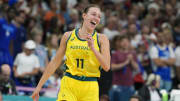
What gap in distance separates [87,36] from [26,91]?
6029 millimetres

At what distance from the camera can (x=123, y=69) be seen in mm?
11812

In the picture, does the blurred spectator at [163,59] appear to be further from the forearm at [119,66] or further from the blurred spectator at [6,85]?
the blurred spectator at [6,85]

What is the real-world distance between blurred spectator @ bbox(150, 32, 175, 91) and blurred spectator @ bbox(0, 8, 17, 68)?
4212mm

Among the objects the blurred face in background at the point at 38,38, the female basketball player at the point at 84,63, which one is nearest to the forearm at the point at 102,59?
the female basketball player at the point at 84,63

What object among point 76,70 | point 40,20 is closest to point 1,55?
point 40,20

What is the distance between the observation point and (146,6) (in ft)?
55.8

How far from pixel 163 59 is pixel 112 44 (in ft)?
5.18

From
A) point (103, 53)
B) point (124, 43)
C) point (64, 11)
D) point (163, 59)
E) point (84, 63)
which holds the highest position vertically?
point (64, 11)

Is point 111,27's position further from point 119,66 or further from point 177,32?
point 119,66

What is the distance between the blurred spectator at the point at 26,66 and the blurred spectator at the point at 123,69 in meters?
2.07

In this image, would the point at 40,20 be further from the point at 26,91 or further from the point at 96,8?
the point at 96,8

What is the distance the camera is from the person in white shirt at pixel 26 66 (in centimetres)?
1146

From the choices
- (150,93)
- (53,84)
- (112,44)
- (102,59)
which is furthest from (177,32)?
(102,59)

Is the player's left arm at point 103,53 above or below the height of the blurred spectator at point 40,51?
below
